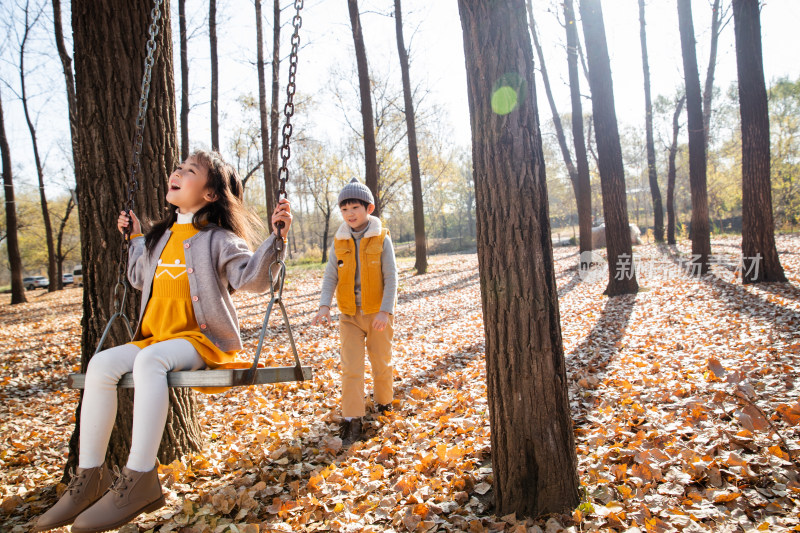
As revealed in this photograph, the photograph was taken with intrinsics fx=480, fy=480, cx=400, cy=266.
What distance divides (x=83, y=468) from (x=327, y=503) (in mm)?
1301

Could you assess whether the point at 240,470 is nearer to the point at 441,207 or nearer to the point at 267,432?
the point at 267,432

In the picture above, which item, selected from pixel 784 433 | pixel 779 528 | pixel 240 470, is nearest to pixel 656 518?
pixel 779 528

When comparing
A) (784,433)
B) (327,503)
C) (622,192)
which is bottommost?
(327,503)

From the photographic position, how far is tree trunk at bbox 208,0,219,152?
13.4 metres

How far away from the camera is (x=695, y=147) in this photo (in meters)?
10.8

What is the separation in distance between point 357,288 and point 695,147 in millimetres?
10274

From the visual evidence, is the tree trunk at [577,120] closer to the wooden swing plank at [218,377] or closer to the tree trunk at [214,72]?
the tree trunk at [214,72]

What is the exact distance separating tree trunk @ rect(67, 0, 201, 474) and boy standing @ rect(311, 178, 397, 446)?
1.32 m

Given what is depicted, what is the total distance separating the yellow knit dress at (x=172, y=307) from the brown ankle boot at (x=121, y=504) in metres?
0.62

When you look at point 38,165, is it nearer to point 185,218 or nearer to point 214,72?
point 214,72

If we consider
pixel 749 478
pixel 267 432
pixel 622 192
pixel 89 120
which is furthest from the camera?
pixel 622 192

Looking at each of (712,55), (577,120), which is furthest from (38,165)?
(712,55)

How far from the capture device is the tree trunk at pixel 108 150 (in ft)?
10.9

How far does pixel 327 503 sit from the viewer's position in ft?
9.37
